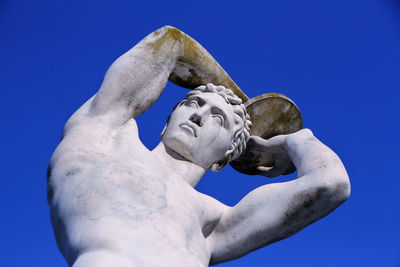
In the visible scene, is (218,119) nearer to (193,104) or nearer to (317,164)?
(193,104)

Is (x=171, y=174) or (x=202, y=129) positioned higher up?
(x=202, y=129)

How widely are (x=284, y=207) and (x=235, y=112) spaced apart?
1.42m

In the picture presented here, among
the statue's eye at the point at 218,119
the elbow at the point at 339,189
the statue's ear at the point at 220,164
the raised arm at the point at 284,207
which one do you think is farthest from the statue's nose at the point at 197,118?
the elbow at the point at 339,189

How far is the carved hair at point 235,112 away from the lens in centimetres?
586

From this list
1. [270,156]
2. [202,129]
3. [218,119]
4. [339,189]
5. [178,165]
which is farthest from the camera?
[270,156]

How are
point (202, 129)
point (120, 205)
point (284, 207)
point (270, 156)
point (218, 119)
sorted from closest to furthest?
1. point (120, 205)
2. point (284, 207)
3. point (202, 129)
4. point (218, 119)
5. point (270, 156)

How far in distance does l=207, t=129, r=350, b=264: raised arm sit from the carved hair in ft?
2.36

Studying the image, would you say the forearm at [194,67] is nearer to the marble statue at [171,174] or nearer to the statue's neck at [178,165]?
the marble statue at [171,174]

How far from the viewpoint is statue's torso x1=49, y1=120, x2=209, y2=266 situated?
394cm

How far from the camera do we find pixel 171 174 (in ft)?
16.6

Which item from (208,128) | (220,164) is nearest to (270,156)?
(220,164)

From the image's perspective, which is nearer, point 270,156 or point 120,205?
point 120,205

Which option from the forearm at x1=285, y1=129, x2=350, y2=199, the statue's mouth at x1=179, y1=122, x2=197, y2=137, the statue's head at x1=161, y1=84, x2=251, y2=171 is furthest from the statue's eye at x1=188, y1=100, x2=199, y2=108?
the forearm at x1=285, y1=129, x2=350, y2=199

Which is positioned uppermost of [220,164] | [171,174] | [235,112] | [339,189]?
[235,112]
